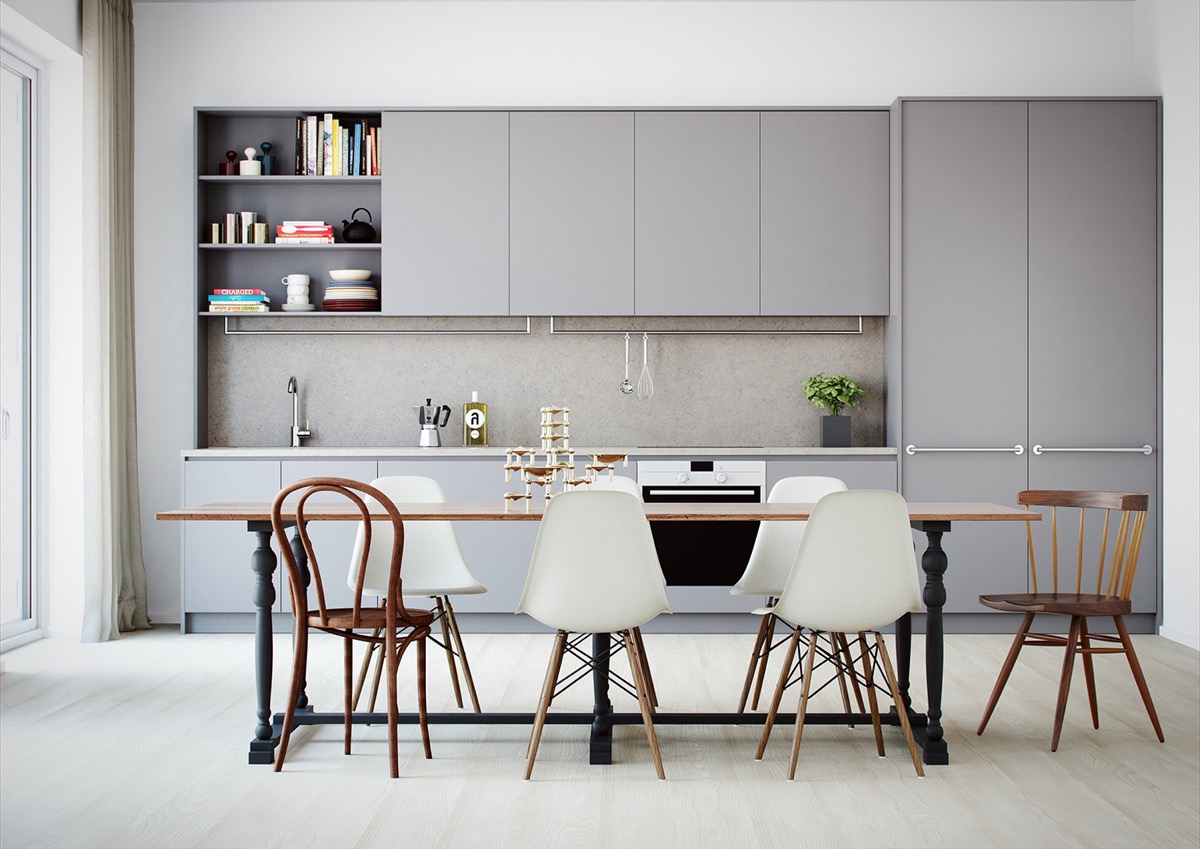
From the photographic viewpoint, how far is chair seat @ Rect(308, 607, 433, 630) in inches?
113

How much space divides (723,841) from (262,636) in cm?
149

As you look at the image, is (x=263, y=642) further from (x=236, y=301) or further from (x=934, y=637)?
(x=236, y=301)

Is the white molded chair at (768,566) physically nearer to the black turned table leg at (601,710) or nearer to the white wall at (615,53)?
the black turned table leg at (601,710)

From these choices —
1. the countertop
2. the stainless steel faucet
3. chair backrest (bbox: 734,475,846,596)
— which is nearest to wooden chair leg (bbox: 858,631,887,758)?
chair backrest (bbox: 734,475,846,596)

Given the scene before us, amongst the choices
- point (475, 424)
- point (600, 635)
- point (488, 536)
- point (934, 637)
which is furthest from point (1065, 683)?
point (475, 424)

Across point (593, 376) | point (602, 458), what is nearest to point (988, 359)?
point (593, 376)

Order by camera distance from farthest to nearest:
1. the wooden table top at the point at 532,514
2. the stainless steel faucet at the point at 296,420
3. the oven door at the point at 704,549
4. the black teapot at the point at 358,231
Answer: the stainless steel faucet at the point at 296,420
the black teapot at the point at 358,231
the oven door at the point at 704,549
the wooden table top at the point at 532,514

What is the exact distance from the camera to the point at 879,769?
115 inches

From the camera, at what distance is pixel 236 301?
5.08 m

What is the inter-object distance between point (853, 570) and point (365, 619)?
136cm

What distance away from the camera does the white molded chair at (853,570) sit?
2771 millimetres

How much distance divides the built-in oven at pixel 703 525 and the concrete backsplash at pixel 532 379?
1.66 ft

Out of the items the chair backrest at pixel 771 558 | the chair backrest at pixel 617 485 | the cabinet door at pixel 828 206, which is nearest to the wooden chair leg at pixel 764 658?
the chair backrest at pixel 771 558

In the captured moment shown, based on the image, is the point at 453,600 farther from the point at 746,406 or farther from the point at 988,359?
the point at 988,359
